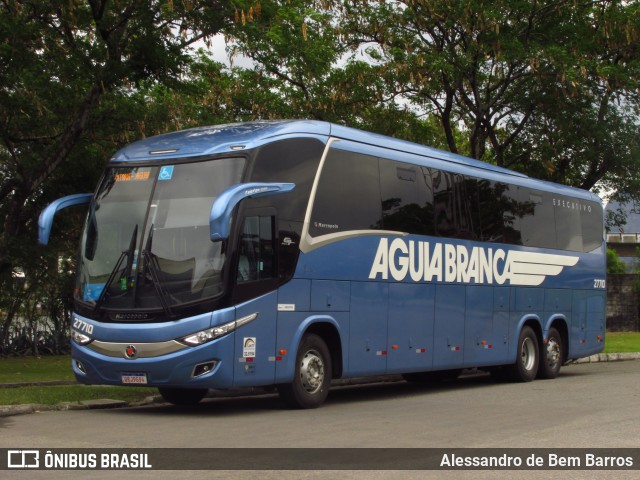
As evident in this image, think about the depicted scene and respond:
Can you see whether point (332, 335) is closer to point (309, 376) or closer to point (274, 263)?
point (309, 376)

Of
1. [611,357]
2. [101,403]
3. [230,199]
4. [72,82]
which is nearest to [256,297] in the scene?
[230,199]

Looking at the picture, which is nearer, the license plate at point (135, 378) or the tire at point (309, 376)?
the license plate at point (135, 378)

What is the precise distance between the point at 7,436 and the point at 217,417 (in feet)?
10.2

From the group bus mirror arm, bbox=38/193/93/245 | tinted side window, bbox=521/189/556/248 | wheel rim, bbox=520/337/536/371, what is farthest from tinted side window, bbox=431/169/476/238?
bus mirror arm, bbox=38/193/93/245

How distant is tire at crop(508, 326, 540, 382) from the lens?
789 inches

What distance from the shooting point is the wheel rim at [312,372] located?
46.5 feet

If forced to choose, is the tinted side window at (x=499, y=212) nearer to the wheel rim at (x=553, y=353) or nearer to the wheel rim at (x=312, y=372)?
the wheel rim at (x=553, y=353)

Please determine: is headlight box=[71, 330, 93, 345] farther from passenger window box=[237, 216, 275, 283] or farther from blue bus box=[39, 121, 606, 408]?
passenger window box=[237, 216, 275, 283]

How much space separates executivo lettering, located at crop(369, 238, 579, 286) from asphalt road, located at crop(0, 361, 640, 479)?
6.51ft

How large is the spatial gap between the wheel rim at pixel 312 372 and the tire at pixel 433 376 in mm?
6133

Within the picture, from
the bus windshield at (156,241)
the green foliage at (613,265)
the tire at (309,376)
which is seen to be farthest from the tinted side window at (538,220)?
the green foliage at (613,265)

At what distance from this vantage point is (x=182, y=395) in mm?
14953

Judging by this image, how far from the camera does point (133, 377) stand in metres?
13.1

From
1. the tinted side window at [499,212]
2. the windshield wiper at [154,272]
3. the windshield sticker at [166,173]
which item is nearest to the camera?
the windshield wiper at [154,272]
